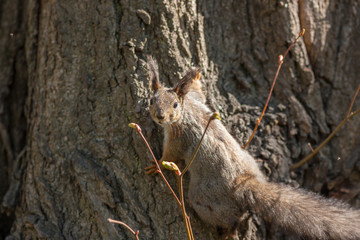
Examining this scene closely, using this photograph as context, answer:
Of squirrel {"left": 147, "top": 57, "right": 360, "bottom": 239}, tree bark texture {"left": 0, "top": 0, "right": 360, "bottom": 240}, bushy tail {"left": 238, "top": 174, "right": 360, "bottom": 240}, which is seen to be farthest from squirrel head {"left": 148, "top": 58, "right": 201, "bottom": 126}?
bushy tail {"left": 238, "top": 174, "right": 360, "bottom": 240}

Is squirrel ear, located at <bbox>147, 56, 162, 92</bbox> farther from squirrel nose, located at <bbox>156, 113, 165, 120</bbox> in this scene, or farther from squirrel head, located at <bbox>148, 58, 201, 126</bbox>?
squirrel nose, located at <bbox>156, 113, 165, 120</bbox>

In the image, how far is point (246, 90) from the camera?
393 cm

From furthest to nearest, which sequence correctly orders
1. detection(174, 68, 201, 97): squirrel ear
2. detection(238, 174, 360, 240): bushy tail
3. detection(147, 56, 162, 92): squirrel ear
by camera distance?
detection(147, 56, 162, 92): squirrel ear → detection(174, 68, 201, 97): squirrel ear → detection(238, 174, 360, 240): bushy tail

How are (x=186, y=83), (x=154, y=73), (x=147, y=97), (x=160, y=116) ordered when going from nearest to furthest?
(x=160, y=116), (x=186, y=83), (x=154, y=73), (x=147, y=97)

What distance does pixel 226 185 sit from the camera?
11.0 ft

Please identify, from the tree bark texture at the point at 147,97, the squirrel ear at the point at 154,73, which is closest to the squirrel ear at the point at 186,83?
the squirrel ear at the point at 154,73

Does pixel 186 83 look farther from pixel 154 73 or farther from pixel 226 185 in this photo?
pixel 226 185

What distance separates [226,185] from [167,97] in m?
0.93

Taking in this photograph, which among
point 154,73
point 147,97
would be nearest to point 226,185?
point 147,97

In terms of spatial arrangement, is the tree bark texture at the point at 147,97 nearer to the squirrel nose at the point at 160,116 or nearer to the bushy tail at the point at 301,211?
the bushy tail at the point at 301,211

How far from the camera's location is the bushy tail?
10.1ft

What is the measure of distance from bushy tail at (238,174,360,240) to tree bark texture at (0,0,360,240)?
0.23 meters

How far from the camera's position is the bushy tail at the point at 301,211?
10.1ft

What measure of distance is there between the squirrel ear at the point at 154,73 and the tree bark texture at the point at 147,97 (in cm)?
14
